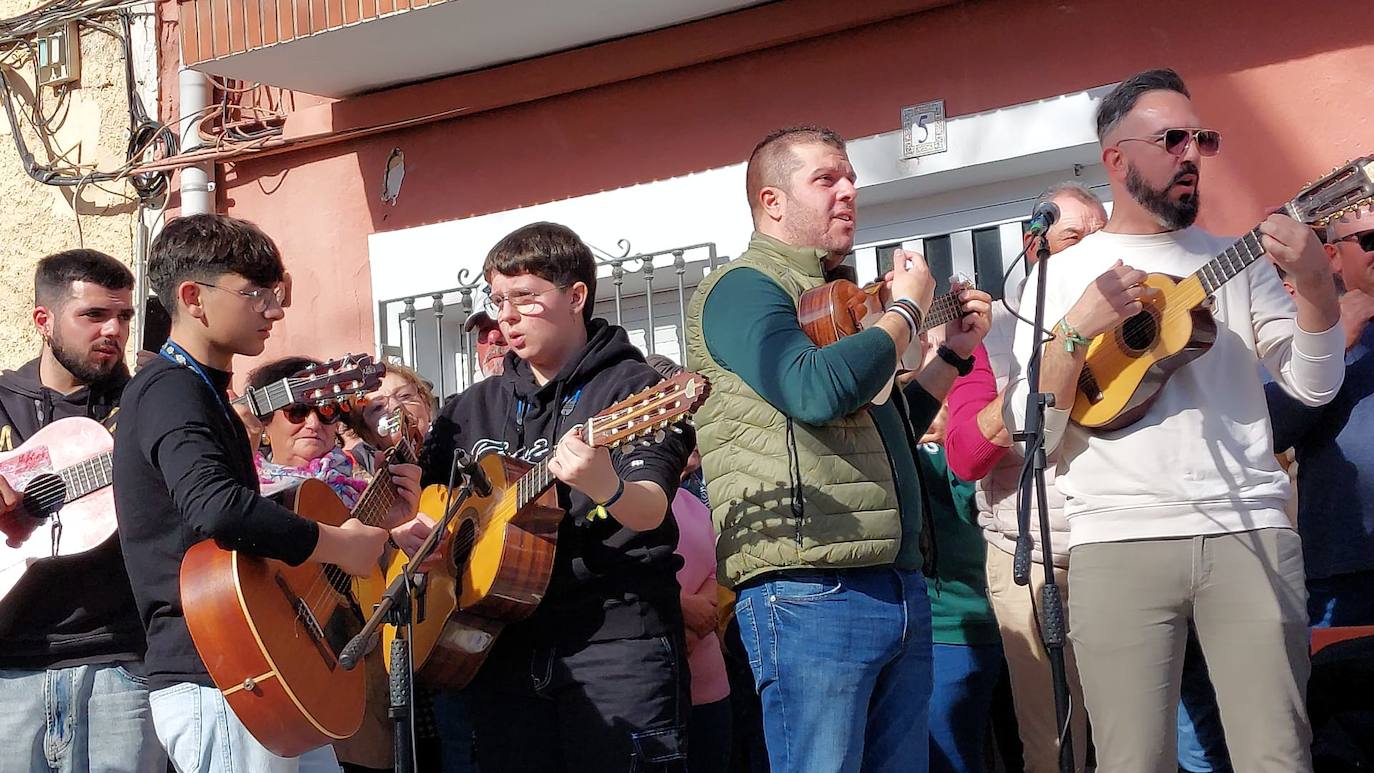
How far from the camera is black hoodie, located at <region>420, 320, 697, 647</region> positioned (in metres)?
3.87

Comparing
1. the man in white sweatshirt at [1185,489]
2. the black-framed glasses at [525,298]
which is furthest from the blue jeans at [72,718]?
the man in white sweatshirt at [1185,489]

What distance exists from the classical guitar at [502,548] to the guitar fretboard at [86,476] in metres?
1.04

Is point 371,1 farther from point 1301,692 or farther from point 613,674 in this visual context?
point 1301,692

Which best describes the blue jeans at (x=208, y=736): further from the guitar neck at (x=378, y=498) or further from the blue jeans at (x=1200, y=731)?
the blue jeans at (x=1200, y=731)

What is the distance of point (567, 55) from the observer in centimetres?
716

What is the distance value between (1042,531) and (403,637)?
157 cm

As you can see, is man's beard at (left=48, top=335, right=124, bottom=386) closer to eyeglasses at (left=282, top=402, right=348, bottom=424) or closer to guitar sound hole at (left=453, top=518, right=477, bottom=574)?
eyeglasses at (left=282, top=402, right=348, bottom=424)

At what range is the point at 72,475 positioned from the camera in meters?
4.38

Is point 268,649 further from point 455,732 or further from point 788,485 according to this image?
point 788,485

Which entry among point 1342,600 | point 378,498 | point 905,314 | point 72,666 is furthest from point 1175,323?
point 72,666

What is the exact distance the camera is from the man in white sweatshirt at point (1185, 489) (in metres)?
3.52

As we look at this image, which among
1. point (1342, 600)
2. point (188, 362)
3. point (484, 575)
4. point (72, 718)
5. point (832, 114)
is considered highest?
point (832, 114)

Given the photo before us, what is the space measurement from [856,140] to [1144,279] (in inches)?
111

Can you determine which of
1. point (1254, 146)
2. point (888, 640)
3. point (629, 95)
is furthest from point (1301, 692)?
point (629, 95)
